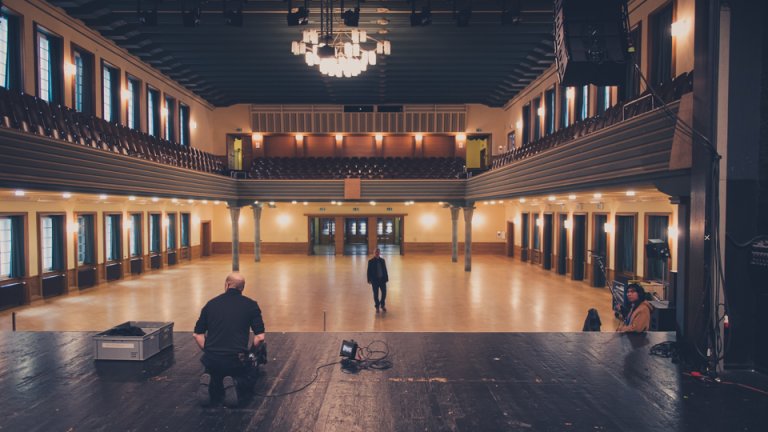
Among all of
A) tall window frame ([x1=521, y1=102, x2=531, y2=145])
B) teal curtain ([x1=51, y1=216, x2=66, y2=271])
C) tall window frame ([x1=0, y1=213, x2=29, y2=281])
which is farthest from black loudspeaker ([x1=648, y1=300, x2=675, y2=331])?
teal curtain ([x1=51, y1=216, x2=66, y2=271])

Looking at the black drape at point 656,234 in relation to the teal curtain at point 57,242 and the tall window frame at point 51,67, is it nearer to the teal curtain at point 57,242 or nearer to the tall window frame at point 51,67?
the tall window frame at point 51,67

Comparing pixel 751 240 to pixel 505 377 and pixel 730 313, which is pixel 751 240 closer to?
pixel 730 313

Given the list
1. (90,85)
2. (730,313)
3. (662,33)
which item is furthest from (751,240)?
(90,85)

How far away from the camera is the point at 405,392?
181 inches

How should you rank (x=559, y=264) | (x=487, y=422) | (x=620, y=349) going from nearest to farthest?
(x=487, y=422)
(x=620, y=349)
(x=559, y=264)

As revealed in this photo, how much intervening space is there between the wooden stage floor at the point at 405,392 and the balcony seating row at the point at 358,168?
14.4 meters

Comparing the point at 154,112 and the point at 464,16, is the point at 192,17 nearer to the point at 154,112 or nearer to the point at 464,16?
the point at 464,16

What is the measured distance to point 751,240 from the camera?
5133 millimetres

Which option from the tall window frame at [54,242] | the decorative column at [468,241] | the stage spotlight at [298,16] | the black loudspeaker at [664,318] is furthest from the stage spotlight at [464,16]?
the tall window frame at [54,242]

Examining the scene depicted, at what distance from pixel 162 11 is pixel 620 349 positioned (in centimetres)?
1350

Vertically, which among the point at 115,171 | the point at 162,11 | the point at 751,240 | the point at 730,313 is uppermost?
the point at 162,11

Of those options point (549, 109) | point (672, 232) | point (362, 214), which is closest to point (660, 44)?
point (672, 232)

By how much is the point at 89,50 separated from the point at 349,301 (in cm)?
1089

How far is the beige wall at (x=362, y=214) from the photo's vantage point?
24656 millimetres
